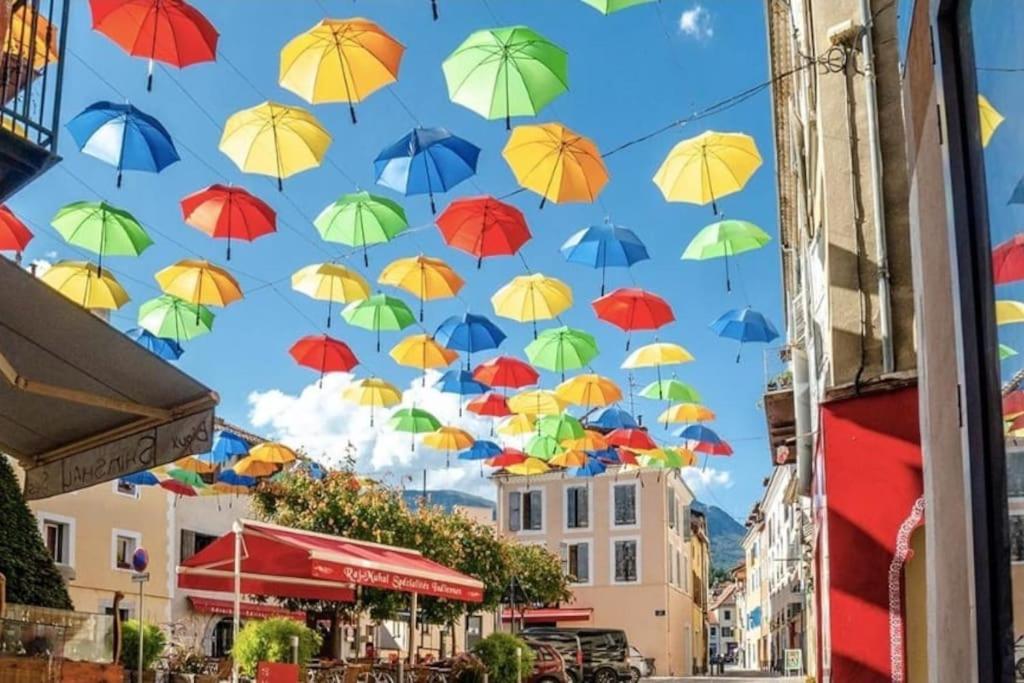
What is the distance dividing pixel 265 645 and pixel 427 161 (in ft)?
21.8

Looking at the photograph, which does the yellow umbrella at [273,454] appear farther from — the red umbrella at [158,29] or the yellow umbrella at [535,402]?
the red umbrella at [158,29]

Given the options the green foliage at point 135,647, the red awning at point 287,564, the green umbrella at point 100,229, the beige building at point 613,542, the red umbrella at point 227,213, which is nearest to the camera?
the red awning at point 287,564

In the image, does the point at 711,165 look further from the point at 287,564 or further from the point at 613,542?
the point at 613,542

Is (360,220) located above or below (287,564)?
above

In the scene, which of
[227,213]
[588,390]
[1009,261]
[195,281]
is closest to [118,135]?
[227,213]

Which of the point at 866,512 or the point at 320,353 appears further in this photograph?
the point at 320,353

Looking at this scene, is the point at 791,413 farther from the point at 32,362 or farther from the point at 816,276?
the point at 32,362

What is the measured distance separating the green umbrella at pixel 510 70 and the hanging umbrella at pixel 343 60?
894 millimetres

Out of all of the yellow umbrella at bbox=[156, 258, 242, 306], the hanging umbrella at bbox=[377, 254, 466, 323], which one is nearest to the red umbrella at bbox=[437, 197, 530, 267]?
the hanging umbrella at bbox=[377, 254, 466, 323]

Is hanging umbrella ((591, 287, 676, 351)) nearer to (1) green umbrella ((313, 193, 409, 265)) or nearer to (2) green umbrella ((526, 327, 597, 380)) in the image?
(2) green umbrella ((526, 327, 597, 380))

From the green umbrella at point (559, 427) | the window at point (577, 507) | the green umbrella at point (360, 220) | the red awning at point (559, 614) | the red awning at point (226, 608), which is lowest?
the red awning at point (559, 614)

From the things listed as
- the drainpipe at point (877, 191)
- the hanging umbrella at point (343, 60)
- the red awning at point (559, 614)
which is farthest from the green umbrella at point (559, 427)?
the red awning at point (559, 614)

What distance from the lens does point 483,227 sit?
57.2 ft

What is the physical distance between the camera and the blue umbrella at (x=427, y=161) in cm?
1556
